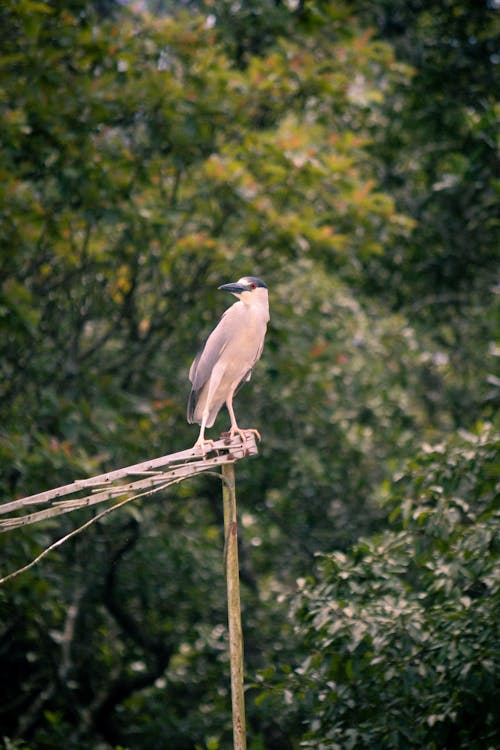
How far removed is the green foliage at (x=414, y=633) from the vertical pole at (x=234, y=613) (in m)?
1.25

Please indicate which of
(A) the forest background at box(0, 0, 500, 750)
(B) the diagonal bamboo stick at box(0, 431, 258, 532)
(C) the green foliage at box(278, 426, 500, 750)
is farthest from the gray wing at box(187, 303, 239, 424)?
(A) the forest background at box(0, 0, 500, 750)

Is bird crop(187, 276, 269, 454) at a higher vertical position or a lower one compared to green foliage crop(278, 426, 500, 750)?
higher

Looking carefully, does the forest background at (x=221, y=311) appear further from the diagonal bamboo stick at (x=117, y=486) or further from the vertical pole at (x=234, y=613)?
the diagonal bamboo stick at (x=117, y=486)

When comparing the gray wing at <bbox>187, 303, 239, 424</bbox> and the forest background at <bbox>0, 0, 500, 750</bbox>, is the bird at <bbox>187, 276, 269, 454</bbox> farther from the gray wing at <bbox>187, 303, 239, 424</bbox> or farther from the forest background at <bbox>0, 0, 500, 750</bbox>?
the forest background at <bbox>0, 0, 500, 750</bbox>

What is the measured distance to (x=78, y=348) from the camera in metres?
8.16

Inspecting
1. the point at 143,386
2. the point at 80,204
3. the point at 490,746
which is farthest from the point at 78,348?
the point at 490,746

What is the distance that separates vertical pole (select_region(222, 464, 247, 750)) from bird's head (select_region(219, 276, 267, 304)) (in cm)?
94

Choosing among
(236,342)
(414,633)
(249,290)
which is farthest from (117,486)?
(414,633)

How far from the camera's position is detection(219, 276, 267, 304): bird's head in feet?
13.9

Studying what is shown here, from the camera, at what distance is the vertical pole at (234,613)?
11.6 feet

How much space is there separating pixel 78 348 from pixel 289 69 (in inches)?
116

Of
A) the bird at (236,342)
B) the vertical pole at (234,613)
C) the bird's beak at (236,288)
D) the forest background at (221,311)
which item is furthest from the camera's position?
the forest background at (221,311)

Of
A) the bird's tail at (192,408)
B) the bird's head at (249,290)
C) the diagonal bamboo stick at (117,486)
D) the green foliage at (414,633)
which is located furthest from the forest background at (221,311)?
the diagonal bamboo stick at (117,486)

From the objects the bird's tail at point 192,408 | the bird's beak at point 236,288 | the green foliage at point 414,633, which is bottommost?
the green foliage at point 414,633
